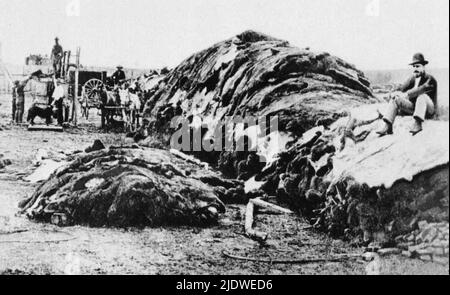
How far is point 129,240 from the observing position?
6.40 meters

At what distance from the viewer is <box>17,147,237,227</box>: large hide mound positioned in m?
6.86

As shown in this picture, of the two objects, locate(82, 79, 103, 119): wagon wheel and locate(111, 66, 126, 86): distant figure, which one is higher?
locate(111, 66, 126, 86): distant figure

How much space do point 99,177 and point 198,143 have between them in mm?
3858

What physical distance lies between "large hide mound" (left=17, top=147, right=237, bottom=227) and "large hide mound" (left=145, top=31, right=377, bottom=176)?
2130 millimetres

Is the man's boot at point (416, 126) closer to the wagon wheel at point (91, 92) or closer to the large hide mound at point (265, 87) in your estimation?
the large hide mound at point (265, 87)

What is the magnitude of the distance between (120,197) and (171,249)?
114cm

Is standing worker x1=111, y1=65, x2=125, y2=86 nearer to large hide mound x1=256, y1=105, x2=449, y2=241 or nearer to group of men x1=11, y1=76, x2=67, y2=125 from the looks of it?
group of men x1=11, y1=76, x2=67, y2=125

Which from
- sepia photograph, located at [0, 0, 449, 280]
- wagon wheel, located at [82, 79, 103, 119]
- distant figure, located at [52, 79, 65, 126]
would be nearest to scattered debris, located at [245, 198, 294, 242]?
sepia photograph, located at [0, 0, 449, 280]

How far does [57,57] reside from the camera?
12.3m

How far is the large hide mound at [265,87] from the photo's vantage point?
905 cm

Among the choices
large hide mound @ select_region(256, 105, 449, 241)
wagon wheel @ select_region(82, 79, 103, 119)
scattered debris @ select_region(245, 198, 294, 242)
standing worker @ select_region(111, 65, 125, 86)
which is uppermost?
standing worker @ select_region(111, 65, 125, 86)

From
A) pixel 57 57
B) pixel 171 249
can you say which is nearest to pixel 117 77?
pixel 57 57

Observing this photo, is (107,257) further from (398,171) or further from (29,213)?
(398,171)

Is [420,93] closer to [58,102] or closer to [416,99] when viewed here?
[416,99]
